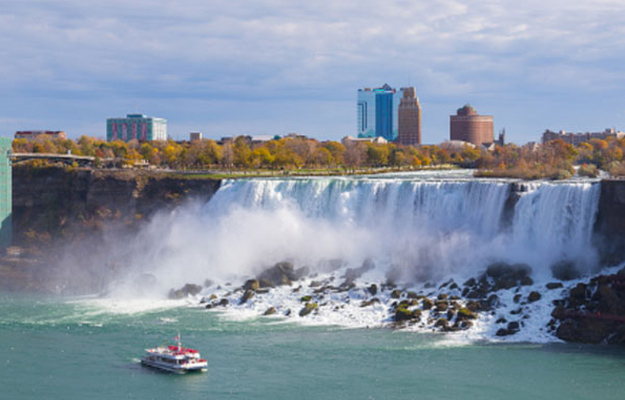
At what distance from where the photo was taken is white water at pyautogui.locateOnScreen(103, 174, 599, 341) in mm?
49094

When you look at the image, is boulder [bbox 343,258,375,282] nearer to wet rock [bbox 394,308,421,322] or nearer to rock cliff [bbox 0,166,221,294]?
wet rock [bbox 394,308,421,322]

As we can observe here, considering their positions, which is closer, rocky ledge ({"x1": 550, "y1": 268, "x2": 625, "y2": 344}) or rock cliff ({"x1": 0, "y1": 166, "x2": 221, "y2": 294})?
rocky ledge ({"x1": 550, "y1": 268, "x2": 625, "y2": 344})

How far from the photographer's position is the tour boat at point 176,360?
3528cm

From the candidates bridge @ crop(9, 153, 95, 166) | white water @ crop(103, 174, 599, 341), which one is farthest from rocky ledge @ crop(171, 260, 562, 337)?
bridge @ crop(9, 153, 95, 166)

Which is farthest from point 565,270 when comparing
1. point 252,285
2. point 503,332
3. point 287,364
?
point 287,364

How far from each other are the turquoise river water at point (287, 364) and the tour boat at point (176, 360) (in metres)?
0.46

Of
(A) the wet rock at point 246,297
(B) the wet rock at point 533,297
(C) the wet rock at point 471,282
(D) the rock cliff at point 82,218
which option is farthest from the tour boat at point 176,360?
(D) the rock cliff at point 82,218

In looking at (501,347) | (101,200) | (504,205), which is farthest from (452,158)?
(501,347)

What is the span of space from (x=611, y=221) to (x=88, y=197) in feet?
139

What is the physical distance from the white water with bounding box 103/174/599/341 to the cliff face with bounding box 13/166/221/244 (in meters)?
2.40

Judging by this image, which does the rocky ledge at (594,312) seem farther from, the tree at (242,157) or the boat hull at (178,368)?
the tree at (242,157)

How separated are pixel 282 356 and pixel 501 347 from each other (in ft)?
32.6

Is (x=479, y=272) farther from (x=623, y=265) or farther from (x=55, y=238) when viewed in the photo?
(x=55, y=238)

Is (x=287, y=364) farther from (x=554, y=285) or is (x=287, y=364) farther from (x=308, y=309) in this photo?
(x=554, y=285)
